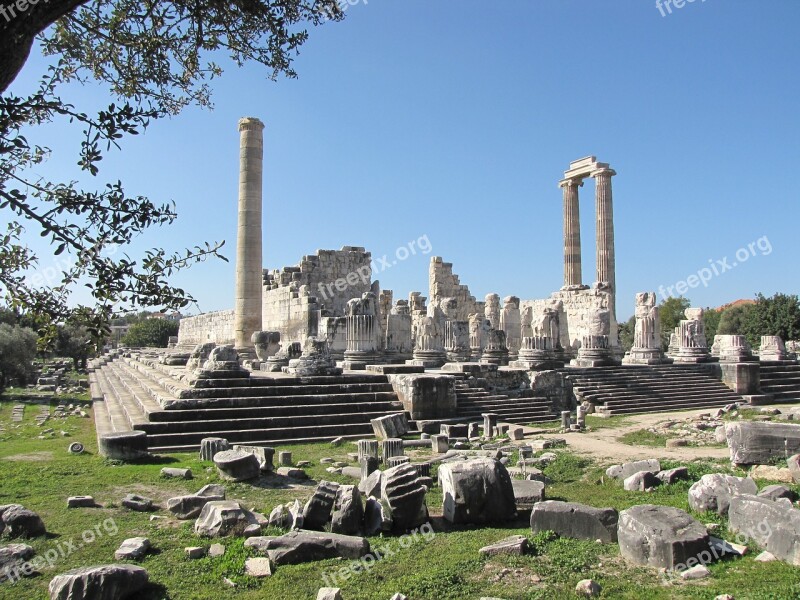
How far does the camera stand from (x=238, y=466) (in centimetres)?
834

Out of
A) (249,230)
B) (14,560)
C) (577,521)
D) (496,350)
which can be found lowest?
(14,560)

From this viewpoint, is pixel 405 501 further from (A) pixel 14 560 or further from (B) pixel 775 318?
(B) pixel 775 318

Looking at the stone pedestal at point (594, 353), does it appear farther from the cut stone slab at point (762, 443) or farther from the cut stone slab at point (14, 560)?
the cut stone slab at point (14, 560)

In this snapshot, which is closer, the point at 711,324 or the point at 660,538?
the point at 660,538

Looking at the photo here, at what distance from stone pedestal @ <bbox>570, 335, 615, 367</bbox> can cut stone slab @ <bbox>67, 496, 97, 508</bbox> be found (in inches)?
655

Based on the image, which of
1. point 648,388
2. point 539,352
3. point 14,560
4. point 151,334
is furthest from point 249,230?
point 151,334

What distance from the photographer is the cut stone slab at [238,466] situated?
27.3 ft

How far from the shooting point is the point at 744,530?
5.62 metres

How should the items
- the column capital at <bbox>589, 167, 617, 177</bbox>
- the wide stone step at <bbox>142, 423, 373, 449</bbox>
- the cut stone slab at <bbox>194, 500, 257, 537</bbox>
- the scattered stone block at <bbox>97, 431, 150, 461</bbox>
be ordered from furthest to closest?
the column capital at <bbox>589, 167, 617, 177</bbox> → the wide stone step at <bbox>142, 423, 373, 449</bbox> → the scattered stone block at <bbox>97, 431, 150, 461</bbox> → the cut stone slab at <bbox>194, 500, 257, 537</bbox>

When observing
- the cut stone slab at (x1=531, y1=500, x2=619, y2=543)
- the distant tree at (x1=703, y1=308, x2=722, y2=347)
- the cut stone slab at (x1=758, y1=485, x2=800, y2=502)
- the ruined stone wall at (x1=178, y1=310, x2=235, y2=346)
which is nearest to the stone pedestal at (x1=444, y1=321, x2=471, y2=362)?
the ruined stone wall at (x1=178, y1=310, x2=235, y2=346)

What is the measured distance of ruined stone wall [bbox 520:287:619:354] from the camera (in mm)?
27422

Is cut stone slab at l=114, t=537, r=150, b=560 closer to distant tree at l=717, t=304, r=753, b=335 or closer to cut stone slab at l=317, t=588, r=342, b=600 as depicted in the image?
cut stone slab at l=317, t=588, r=342, b=600

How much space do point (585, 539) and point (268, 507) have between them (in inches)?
135

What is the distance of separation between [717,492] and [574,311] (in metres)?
23.8
